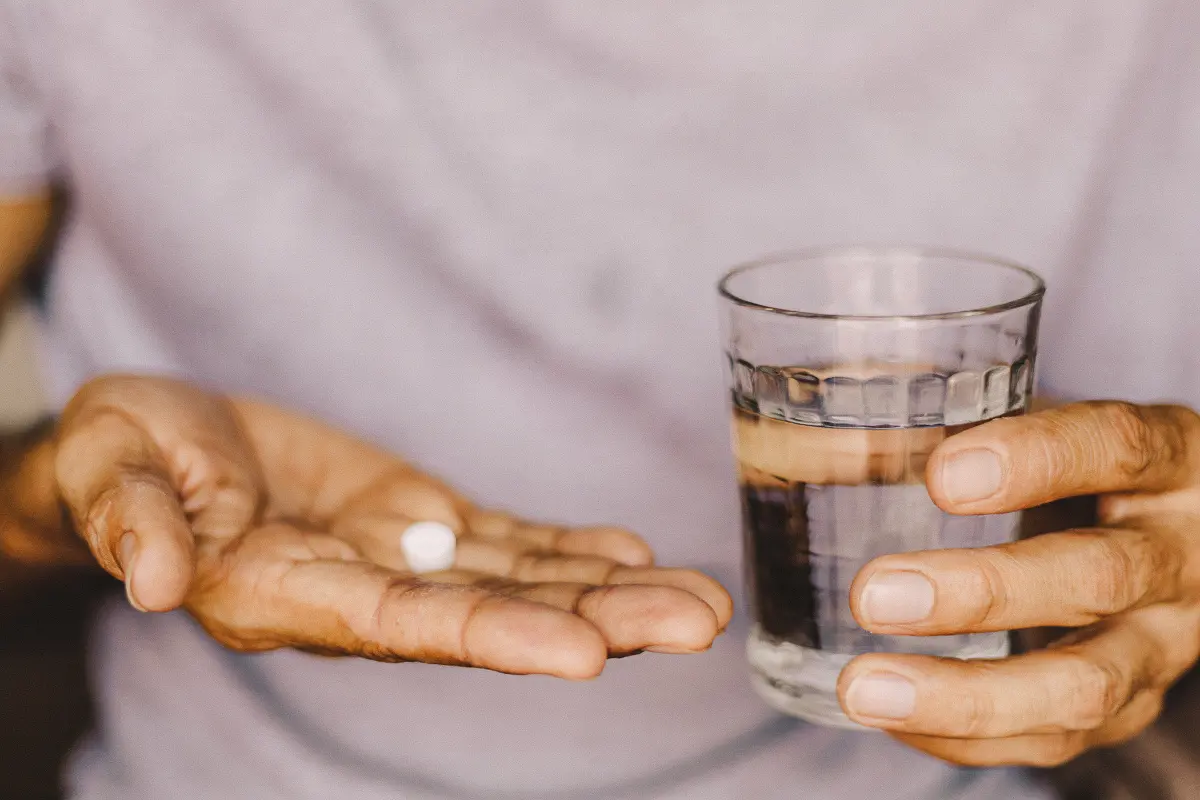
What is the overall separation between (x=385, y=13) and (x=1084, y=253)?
787 mm

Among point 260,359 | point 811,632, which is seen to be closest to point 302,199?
point 260,359

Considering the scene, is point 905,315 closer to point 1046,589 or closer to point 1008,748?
point 1046,589

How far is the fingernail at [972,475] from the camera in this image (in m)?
0.70

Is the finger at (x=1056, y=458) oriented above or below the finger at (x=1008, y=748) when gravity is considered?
above

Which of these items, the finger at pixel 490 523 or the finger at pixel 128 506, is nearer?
the finger at pixel 128 506

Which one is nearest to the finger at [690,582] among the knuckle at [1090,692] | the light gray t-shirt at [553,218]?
the knuckle at [1090,692]

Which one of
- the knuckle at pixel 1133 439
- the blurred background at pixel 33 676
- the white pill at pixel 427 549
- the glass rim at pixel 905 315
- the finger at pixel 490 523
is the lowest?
the blurred background at pixel 33 676

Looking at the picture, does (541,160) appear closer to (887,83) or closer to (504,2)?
(504,2)

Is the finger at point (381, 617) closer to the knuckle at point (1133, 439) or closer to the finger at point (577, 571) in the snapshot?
the finger at point (577, 571)

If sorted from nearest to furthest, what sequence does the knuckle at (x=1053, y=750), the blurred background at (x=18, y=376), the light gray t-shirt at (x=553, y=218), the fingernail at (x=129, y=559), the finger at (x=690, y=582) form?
the fingernail at (x=129, y=559), the finger at (x=690, y=582), the knuckle at (x=1053, y=750), the light gray t-shirt at (x=553, y=218), the blurred background at (x=18, y=376)

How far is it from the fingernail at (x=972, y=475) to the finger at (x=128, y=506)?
1.60 feet

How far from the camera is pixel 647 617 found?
2.32 feet

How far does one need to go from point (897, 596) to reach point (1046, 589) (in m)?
0.12

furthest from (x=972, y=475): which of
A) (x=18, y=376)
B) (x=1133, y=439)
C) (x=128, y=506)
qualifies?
(x=18, y=376)
